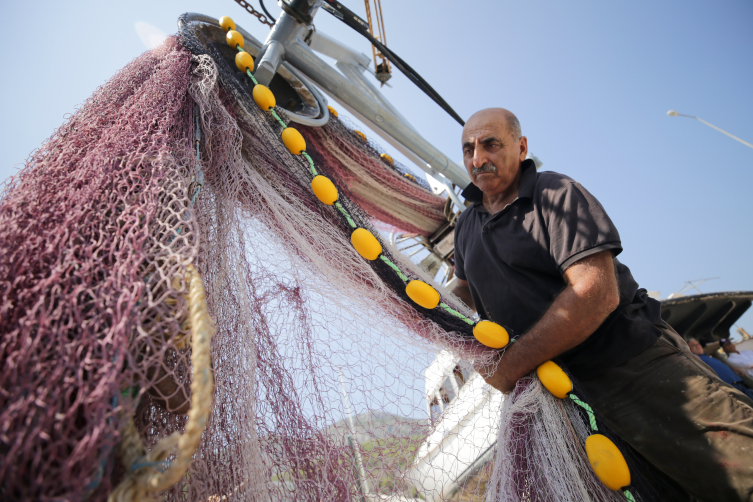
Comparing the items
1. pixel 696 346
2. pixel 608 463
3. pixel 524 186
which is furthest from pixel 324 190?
pixel 696 346

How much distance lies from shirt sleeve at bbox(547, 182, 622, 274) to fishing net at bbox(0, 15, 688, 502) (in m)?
0.50

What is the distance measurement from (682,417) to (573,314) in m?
0.51

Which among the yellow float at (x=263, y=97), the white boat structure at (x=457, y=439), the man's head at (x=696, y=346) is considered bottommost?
the white boat structure at (x=457, y=439)

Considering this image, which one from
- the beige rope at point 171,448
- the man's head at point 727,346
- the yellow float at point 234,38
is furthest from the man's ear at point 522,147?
the man's head at point 727,346

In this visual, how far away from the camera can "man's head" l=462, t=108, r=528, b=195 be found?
76.9 inches

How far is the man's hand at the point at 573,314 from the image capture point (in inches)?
54.0

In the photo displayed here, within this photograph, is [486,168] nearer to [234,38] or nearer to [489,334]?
[489,334]

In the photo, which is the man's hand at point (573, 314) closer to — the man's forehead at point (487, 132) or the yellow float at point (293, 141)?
the man's forehead at point (487, 132)

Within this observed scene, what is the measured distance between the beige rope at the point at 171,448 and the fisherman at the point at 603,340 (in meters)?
1.20

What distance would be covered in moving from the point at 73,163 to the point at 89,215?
352 mm

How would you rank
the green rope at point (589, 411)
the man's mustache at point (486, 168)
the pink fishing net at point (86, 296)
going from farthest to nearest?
the man's mustache at point (486, 168) → the green rope at point (589, 411) → the pink fishing net at point (86, 296)

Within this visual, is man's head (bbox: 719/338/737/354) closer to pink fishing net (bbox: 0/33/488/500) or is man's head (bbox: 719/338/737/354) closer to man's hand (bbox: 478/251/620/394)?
man's hand (bbox: 478/251/620/394)

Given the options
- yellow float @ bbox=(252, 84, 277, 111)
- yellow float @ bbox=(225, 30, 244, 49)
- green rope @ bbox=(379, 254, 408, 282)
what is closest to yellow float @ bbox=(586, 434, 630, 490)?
green rope @ bbox=(379, 254, 408, 282)

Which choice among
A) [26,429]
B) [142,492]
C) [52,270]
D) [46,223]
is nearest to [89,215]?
[46,223]
